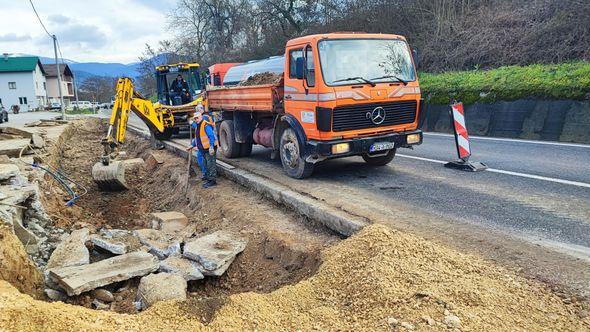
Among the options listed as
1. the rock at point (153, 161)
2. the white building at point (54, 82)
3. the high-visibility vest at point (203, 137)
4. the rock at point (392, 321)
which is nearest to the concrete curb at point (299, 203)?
the high-visibility vest at point (203, 137)

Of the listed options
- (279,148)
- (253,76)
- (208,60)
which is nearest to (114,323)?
(279,148)

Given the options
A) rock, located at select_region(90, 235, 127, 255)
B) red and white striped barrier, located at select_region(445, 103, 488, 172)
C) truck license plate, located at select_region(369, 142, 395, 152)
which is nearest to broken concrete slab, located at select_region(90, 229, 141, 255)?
rock, located at select_region(90, 235, 127, 255)

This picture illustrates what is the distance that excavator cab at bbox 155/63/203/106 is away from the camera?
1698 cm

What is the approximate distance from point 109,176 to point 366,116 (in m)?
6.04

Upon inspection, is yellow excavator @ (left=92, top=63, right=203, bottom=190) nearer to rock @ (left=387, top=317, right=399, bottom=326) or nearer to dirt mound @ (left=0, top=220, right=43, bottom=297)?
dirt mound @ (left=0, top=220, right=43, bottom=297)

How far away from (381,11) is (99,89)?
7798cm

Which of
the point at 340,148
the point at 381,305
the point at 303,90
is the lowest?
the point at 381,305

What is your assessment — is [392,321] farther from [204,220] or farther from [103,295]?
[204,220]

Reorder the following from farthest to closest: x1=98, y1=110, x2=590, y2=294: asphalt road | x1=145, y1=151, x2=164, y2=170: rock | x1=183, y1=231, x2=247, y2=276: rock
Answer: x1=145, y1=151, x2=164, y2=170: rock → x1=183, y1=231, x2=247, y2=276: rock → x1=98, y1=110, x2=590, y2=294: asphalt road

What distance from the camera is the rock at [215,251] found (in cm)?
520

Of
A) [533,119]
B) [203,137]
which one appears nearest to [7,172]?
[203,137]

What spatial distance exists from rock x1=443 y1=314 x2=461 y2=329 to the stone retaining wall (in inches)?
362

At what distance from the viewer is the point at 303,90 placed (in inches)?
290

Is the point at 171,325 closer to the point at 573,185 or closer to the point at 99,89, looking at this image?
the point at 573,185
